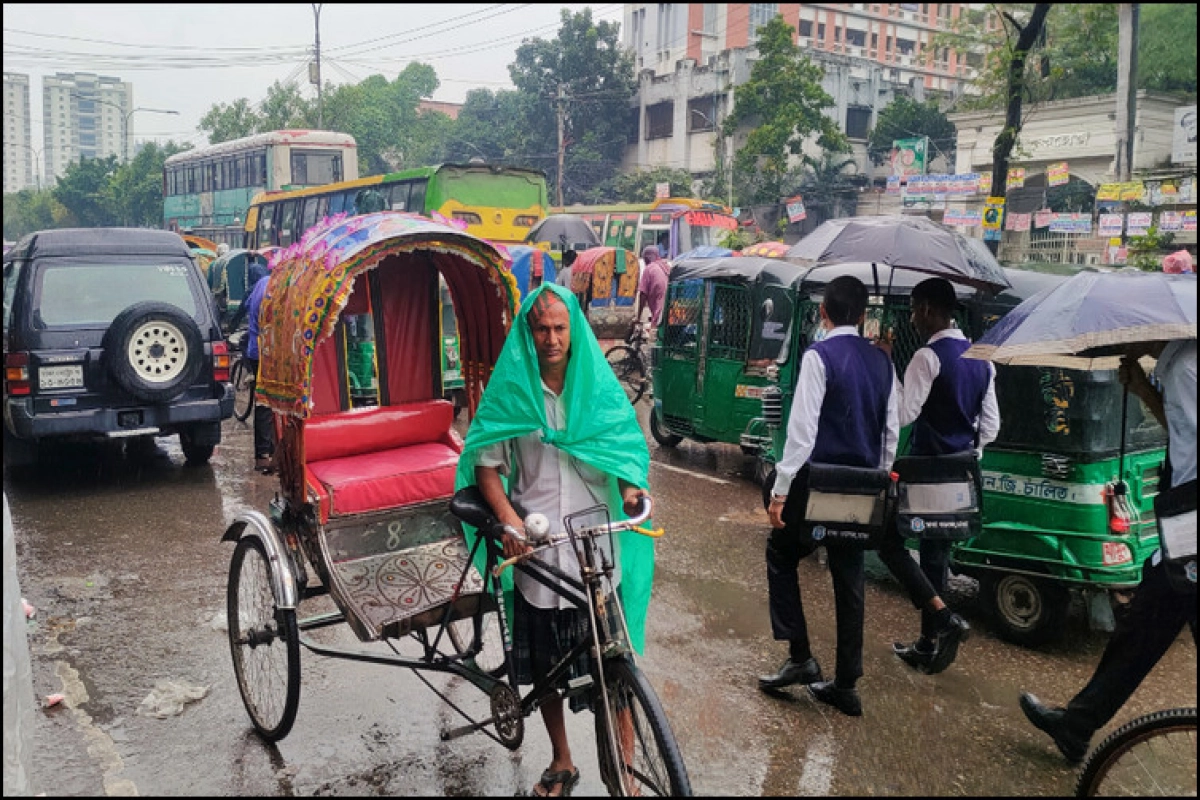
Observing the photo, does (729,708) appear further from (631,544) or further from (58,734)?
(58,734)

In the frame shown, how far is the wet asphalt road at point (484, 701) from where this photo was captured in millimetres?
3734

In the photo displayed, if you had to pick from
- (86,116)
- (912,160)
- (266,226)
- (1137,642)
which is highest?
(86,116)

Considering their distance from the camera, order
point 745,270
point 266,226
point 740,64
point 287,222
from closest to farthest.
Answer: point 745,270, point 287,222, point 266,226, point 740,64

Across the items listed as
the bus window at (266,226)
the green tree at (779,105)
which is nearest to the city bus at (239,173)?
the bus window at (266,226)

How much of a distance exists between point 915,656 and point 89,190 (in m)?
49.6

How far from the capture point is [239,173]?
2548 centimetres

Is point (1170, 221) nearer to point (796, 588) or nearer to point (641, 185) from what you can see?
point (796, 588)

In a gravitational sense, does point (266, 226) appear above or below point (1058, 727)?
above

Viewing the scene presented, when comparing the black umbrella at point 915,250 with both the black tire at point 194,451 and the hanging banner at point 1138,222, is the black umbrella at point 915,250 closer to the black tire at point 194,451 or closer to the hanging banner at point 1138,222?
the black tire at point 194,451

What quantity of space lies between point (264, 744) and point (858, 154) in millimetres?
39691

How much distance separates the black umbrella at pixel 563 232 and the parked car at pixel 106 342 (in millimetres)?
9413

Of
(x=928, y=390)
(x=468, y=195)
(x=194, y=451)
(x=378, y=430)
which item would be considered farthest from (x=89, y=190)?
(x=928, y=390)

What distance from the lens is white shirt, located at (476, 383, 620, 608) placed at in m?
3.36

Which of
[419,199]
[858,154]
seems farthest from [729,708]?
[858,154]
